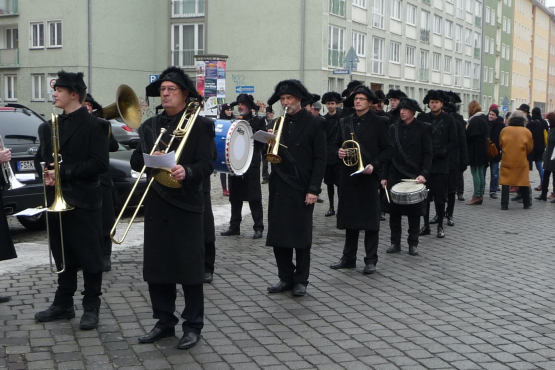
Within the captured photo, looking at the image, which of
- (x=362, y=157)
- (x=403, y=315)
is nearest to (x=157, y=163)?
(x=403, y=315)

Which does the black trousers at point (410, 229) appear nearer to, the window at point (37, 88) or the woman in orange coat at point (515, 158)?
the woman in orange coat at point (515, 158)

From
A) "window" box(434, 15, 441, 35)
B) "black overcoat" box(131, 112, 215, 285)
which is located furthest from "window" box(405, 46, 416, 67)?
"black overcoat" box(131, 112, 215, 285)

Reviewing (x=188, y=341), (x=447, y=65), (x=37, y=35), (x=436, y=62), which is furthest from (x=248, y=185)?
(x=447, y=65)

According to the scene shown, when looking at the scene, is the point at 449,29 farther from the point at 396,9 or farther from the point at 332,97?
the point at 332,97

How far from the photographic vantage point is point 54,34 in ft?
141

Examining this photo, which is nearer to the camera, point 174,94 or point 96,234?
point 174,94

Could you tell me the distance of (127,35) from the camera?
148ft

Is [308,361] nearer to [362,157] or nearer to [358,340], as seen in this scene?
[358,340]

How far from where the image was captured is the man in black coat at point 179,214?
5555mm

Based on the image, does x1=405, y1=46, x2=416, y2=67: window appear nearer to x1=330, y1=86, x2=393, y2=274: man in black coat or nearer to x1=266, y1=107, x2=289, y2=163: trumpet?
x1=330, y1=86, x2=393, y2=274: man in black coat

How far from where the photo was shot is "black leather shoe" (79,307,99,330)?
6000 mm

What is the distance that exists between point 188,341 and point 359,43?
142ft

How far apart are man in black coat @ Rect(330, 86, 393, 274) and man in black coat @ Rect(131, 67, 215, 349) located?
3023 mm

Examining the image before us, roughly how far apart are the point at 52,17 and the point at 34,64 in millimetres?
3172
